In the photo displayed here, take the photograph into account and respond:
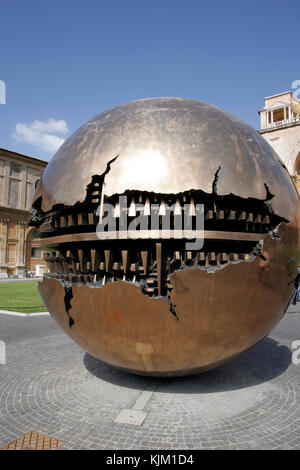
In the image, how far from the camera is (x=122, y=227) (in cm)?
351

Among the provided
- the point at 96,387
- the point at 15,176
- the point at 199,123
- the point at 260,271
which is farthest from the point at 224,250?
the point at 15,176

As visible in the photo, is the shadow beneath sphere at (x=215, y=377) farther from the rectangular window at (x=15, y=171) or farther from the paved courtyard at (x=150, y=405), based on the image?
the rectangular window at (x=15, y=171)

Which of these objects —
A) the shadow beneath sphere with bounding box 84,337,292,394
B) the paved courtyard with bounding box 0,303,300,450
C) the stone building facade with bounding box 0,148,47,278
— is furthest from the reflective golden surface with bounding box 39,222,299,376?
the stone building facade with bounding box 0,148,47,278

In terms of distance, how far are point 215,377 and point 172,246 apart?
2.56m

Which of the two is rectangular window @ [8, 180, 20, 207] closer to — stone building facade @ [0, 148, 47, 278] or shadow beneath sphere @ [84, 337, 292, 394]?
stone building facade @ [0, 148, 47, 278]

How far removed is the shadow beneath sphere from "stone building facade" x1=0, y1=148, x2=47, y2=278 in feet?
112

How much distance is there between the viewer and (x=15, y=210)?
3928cm

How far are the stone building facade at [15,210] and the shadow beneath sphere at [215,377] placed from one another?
34239mm

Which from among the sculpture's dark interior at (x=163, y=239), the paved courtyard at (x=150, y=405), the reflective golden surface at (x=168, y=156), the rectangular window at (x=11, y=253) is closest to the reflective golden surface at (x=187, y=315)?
the sculpture's dark interior at (x=163, y=239)

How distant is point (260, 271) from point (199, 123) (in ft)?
6.34

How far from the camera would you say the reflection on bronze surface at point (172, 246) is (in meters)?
3.52

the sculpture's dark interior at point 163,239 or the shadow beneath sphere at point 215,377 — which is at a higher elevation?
the sculpture's dark interior at point 163,239

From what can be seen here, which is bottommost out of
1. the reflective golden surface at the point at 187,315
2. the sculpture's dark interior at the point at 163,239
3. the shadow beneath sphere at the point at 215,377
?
the shadow beneath sphere at the point at 215,377
